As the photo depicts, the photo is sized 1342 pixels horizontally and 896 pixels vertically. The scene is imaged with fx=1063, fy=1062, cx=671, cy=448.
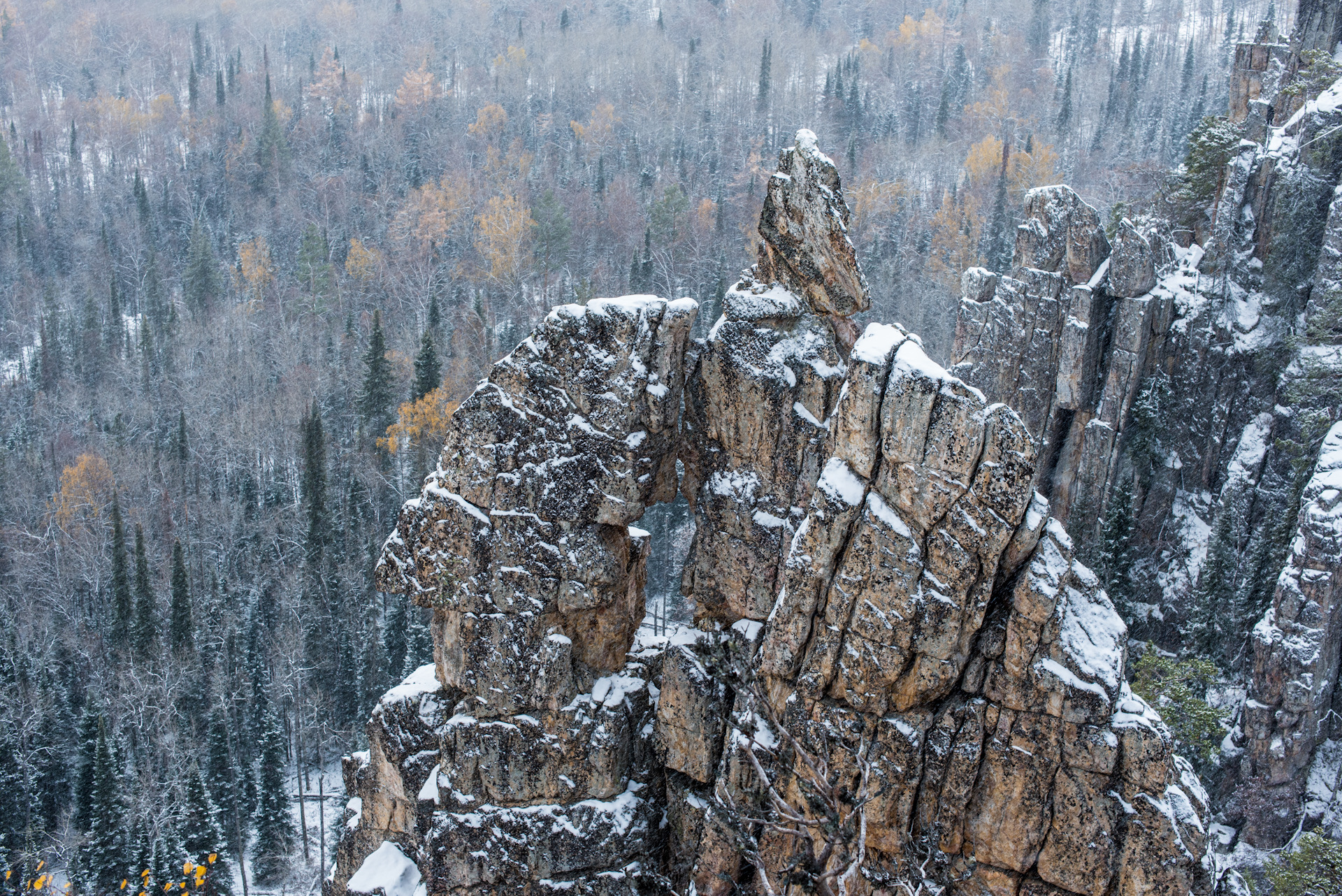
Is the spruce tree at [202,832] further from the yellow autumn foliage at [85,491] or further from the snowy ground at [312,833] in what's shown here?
the yellow autumn foliage at [85,491]

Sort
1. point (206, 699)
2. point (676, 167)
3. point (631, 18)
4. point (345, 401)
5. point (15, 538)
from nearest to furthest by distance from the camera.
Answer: point (206, 699)
point (15, 538)
point (345, 401)
point (676, 167)
point (631, 18)

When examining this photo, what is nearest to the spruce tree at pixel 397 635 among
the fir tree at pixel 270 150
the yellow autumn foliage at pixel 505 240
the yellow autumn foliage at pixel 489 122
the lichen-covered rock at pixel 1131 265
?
the yellow autumn foliage at pixel 505 240

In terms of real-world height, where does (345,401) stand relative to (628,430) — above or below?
below

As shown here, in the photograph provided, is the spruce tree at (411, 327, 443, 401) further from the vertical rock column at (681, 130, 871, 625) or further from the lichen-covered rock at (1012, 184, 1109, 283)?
the vertical rock column at (681, 130, 871, 625)

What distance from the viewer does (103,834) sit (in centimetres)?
4612

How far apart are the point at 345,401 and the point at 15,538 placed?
938 inches

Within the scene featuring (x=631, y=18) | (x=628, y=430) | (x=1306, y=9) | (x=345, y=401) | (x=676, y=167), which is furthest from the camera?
(x=631, y=18)

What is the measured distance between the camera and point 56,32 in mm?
153250

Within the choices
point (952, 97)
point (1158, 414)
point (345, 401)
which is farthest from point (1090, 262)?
point (952, 97)

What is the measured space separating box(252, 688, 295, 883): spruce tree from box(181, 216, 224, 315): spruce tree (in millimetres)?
56854

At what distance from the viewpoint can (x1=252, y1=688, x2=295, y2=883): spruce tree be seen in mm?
48031

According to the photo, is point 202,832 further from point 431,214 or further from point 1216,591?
point 431,214

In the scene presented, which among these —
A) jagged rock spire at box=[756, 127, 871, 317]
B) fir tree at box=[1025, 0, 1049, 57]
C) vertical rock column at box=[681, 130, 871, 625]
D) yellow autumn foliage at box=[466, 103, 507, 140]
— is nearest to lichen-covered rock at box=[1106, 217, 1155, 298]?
jagged rock spire at box=[756, 127, 871, 317]

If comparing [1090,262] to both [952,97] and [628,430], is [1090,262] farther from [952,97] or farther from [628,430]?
[952,97]
